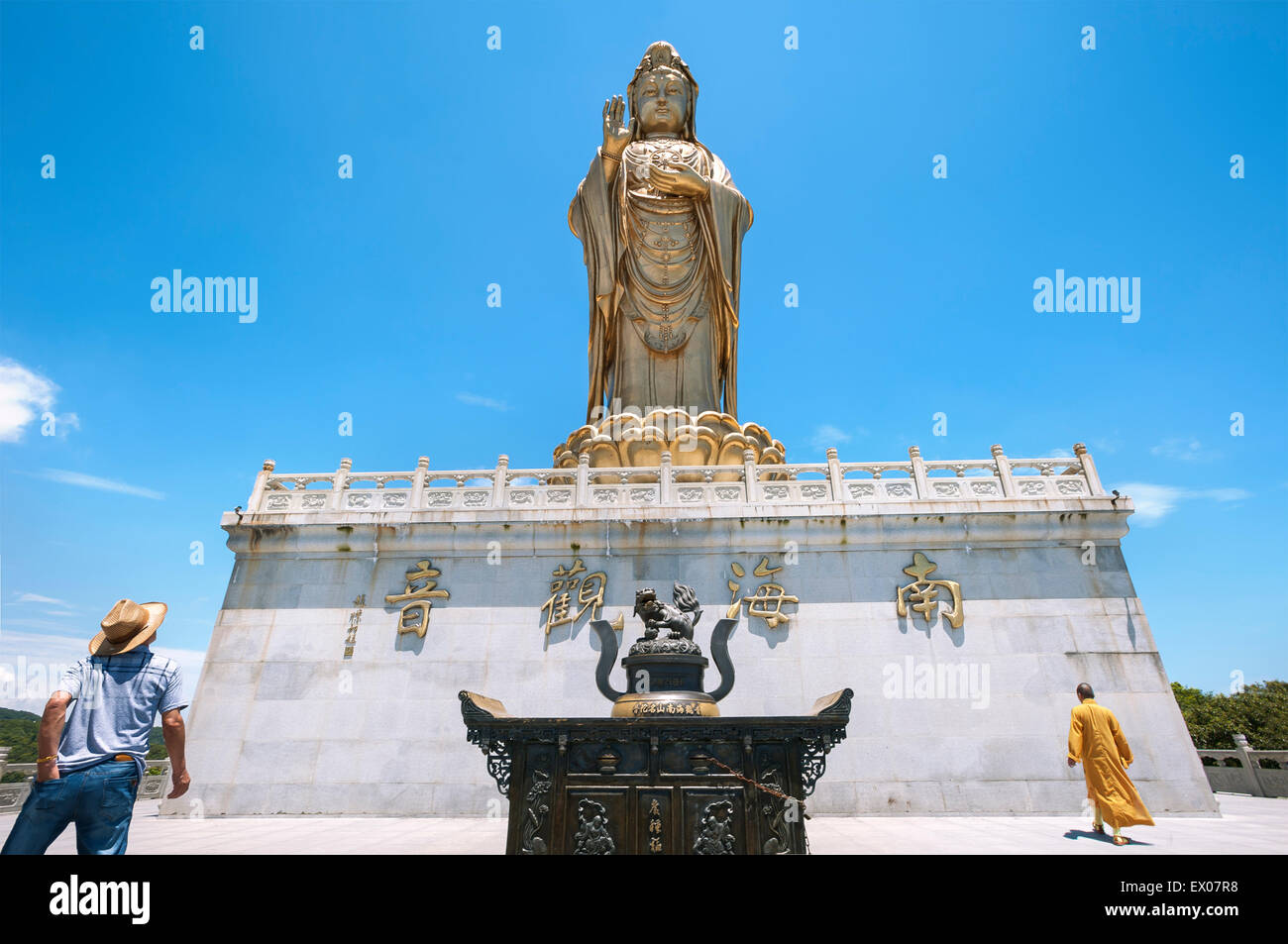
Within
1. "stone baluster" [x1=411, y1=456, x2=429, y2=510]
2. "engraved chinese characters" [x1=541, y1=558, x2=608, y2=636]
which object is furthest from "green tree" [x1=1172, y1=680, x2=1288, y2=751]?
"stone baluster" [x1=411, y1=456, x2=429, y2=510]

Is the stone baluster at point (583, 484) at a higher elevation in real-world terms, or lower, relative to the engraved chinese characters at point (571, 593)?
higher

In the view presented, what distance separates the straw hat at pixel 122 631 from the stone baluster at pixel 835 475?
902 centimetres

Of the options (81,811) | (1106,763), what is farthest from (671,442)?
(81,811)

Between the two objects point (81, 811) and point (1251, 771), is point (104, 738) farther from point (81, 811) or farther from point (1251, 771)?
point (1251, 771)

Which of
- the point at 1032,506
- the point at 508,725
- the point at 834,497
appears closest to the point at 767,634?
the point at 834,497

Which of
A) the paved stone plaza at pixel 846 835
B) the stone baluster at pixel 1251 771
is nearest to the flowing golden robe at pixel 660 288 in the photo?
the paved stone plaza at pixel 846 835

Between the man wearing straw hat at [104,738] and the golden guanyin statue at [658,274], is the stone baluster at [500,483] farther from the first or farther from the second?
the man wearing straw hat at [104,738]

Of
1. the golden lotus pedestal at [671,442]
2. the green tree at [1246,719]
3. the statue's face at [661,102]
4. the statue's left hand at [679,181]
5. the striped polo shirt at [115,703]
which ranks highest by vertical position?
the statue's face at [661,102]

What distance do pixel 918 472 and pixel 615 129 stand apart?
10248mm

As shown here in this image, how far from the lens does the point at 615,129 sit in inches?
593

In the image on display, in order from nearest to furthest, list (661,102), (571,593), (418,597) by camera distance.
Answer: (571,593)
(418,597)
(661,102)

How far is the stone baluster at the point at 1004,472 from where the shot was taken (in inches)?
411

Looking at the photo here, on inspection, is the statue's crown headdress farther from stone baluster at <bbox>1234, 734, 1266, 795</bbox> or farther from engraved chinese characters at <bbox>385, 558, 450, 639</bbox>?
stone baluster at <bbox>1234, 734, 1266, 795</bbox>
